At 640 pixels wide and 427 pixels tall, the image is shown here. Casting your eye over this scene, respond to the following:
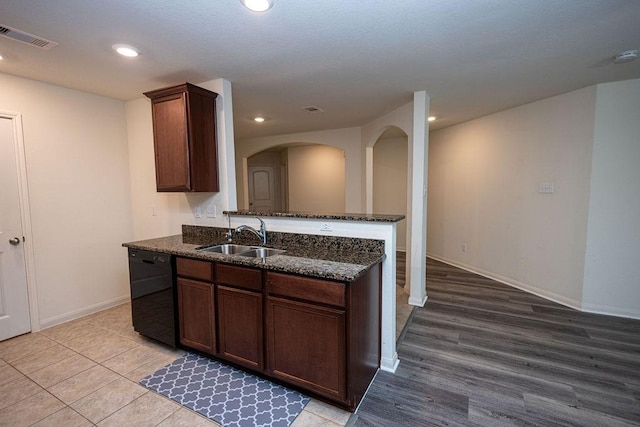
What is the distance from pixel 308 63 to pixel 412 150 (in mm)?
1562

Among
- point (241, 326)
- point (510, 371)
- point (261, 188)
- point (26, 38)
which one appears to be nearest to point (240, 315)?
point (241, 326)

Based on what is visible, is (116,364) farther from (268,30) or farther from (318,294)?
(268,30)

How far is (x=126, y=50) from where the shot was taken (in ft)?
7.02

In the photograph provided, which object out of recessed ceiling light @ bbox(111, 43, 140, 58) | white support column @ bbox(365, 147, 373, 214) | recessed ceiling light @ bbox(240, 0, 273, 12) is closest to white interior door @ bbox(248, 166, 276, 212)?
white support column @ bbox(365, 147, 373, 214)

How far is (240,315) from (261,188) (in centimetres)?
616

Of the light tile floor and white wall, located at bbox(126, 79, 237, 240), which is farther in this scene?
white wall, located at bbox(126, 79, 237, 240)

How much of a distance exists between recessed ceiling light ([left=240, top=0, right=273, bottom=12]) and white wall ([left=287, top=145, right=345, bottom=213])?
16.4 feet

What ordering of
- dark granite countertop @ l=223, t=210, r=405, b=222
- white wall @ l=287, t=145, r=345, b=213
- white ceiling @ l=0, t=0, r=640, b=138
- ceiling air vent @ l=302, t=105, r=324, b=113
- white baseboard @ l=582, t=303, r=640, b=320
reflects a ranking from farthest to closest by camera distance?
white wall @ l=287, t=145, r=345, b=213, ceiling air vent @ l=302, t=105, r=324, b=113, white baseboard @ l=582, t=303, r=640, b=320, dark granite countertop @ l=223, t=210, r=405, b=222, white ceiling @ l=0, t=0, r=640, b=138

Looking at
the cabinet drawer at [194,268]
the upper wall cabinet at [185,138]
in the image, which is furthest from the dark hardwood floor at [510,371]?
the upper wall cabinet at [185,138]

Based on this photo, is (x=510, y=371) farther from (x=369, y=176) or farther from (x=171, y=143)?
(x=171, y=143)

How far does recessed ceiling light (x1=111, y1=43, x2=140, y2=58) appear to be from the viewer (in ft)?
6.82

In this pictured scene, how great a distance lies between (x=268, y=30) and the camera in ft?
6.26

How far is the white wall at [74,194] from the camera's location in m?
2.83

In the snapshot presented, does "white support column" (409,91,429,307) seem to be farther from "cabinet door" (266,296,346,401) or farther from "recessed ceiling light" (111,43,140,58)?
"recessed ceiling light" (111,43,140,58)
